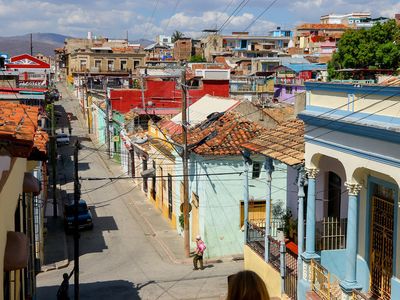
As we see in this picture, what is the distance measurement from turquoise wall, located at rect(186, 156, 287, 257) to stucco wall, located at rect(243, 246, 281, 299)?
4488 millimetres

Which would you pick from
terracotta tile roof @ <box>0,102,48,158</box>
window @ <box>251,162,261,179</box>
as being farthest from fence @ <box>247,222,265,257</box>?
terracotta tile roof @ <box>0,102,48,158</box>

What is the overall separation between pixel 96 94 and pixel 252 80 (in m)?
16.2

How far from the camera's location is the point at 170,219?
25.3m

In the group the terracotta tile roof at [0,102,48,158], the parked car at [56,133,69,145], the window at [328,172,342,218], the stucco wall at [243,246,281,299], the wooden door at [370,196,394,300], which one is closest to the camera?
the terracotta tile roof at [0,102,48,158]

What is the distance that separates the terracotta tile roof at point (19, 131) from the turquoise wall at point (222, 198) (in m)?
7.79

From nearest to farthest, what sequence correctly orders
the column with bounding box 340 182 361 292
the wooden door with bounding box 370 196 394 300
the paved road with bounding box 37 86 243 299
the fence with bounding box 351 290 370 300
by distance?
the fence with bounding box 351 290 370 300 → the column with bounding box 340 182 361 292 → the wooden door with bounding box 370 196 394 300 → the paved road with bounding box 37 86 243 299

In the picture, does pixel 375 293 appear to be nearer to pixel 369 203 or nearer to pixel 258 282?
pixel 369 203

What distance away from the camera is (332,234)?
13.0m

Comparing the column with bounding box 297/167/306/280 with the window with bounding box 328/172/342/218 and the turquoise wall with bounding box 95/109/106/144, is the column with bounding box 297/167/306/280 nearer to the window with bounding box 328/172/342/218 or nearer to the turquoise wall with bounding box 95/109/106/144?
the window with bounding box 328/172/342/218

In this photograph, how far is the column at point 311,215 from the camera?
11.7m

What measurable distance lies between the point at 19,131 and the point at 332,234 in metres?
8.00

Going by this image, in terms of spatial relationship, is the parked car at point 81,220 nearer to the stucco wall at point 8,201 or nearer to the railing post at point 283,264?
the railing post at point 283,264

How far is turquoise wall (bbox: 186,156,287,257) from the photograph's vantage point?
19.8 meters

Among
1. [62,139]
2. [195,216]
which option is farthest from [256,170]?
[62,139]
